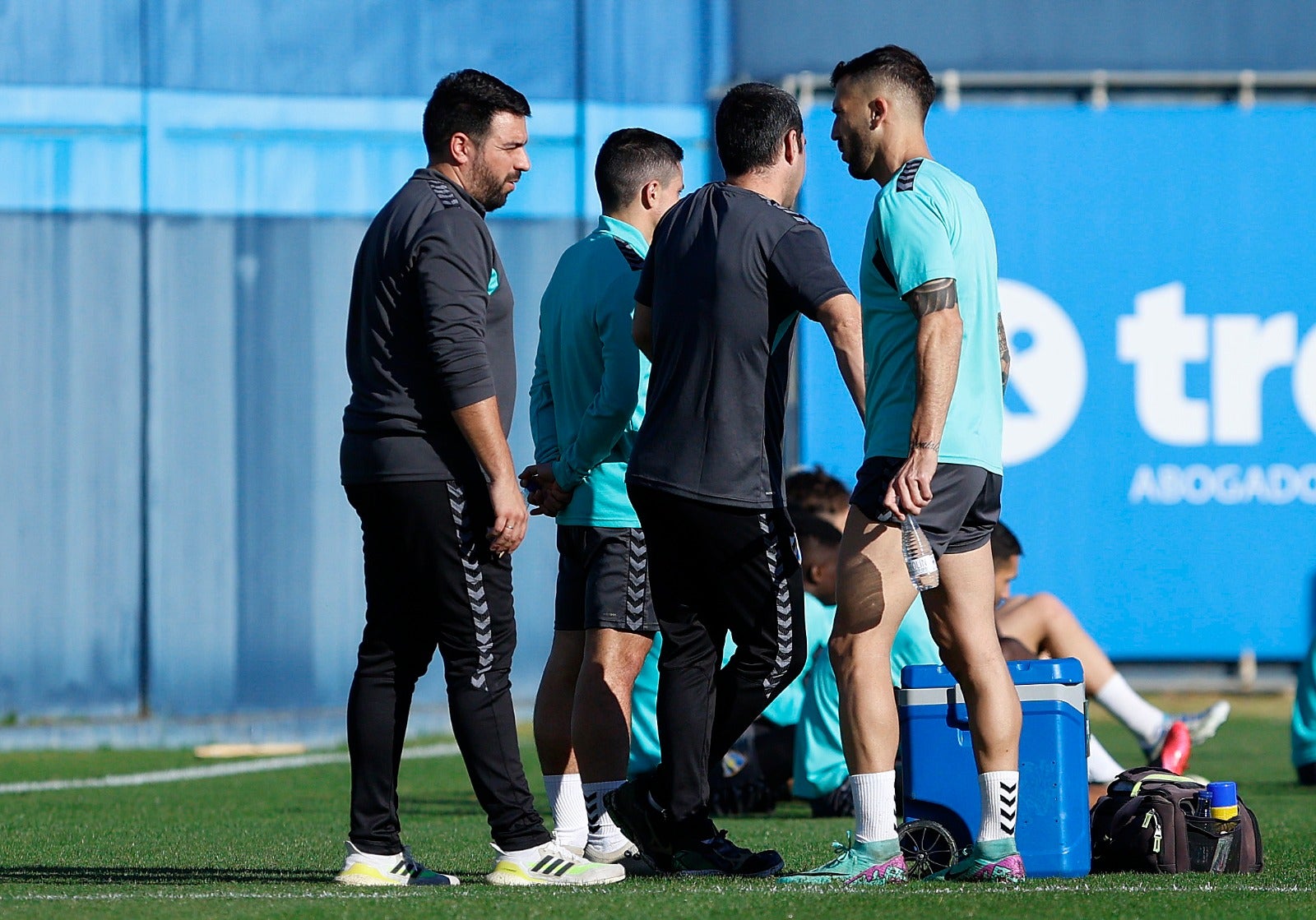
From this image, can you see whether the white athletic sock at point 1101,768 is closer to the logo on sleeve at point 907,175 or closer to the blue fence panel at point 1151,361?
the logo on sleeve at point 907,175

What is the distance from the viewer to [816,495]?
7914 mm

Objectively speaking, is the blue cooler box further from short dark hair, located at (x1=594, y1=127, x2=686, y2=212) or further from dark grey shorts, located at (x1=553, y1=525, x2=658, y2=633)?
short dark hair, located at (x1=594, y1=127, x2=686, y2=212)

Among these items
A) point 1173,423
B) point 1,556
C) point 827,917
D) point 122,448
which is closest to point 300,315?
point 122,448

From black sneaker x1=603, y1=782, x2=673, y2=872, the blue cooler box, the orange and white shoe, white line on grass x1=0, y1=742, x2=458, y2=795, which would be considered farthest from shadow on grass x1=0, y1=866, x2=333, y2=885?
the orange and white shoe

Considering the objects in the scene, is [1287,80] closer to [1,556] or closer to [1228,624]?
[1228,624]

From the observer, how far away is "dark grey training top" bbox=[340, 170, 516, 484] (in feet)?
14.5

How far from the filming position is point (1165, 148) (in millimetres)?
12695

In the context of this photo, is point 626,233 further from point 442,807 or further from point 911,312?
point 442,807

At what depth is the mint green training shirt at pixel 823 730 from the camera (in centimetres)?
682

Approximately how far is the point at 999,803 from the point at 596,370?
169 centimetres

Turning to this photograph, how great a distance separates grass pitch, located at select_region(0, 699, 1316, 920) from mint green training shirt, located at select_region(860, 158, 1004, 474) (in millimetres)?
1093

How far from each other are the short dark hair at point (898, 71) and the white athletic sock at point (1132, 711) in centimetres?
427

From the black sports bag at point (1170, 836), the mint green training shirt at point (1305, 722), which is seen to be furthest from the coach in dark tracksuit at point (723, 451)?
the mint green training shirt at point (1305, 722)

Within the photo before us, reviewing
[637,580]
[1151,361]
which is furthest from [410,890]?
[1151,361]
